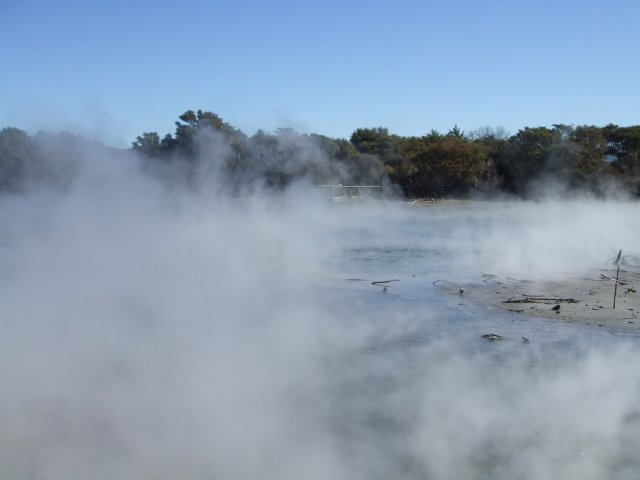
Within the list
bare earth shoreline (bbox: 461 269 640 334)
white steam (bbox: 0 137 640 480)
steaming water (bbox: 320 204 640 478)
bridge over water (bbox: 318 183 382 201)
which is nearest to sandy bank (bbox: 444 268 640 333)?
bare earth shoreline (bbox: 461 269 640 334)

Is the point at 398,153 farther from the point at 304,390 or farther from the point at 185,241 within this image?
the point at 304,390

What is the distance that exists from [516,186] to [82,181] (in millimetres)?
37507

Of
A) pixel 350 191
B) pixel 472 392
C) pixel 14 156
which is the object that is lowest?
pixel 472 392

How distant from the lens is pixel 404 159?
44.8m

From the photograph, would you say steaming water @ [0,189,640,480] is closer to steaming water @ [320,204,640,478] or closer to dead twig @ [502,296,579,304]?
steaming water @ [320,204,640,478]

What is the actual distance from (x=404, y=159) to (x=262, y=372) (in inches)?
1590

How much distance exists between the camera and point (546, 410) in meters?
4.89

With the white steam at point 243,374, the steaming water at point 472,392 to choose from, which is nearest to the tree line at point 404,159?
the white steam at point 243,374

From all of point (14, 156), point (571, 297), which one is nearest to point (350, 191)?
point (14, 156)

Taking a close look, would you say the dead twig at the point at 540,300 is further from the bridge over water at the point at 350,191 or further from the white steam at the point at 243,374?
the bridge over water at the point at 350,191

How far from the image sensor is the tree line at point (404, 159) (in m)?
15.7

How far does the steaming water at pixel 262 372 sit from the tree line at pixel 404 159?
157 inches

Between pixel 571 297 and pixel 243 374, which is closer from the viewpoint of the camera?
pixel 243 374

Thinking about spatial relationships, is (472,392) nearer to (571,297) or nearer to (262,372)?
(262,372)
